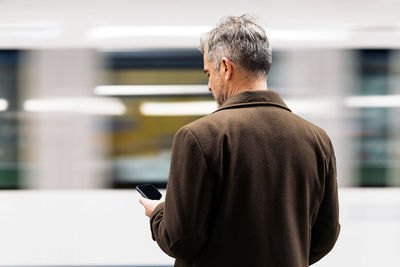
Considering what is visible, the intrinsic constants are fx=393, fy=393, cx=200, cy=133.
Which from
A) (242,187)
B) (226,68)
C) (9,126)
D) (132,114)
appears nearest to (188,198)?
(242,187)

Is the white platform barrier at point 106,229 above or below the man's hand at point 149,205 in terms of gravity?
below

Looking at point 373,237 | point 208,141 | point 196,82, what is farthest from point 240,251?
point 373,237

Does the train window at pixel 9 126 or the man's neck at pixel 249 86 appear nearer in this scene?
the man's neck at pixel 249 86

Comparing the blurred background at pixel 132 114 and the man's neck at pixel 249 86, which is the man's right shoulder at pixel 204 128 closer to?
the man's neck at pixel 249 86

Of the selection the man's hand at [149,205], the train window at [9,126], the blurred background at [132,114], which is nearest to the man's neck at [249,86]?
the man's hand at [149,205]

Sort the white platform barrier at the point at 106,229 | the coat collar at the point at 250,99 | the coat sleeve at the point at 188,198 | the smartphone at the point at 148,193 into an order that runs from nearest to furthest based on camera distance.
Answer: the coat sleeve at the point at 188,198 → the coat collar at the point at 250,99 → the smartphone at the point at 148,193 → the white platform barrier at the point at 106,229

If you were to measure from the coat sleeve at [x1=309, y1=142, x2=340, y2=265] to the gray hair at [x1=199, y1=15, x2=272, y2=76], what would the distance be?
39 cm

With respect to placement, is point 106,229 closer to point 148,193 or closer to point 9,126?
point 9,126

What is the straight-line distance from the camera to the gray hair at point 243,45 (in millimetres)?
1225

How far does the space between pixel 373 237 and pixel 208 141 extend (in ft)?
8.69

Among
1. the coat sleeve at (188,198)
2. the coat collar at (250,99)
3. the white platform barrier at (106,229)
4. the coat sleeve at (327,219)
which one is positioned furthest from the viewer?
the white platform barrier at (106,229)

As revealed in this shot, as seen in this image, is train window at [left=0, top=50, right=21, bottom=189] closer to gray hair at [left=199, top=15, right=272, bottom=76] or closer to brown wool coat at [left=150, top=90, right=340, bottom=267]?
brown wool coat at [left=150, top=90, right=340, bottom=267]

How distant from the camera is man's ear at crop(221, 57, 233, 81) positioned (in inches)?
48.8

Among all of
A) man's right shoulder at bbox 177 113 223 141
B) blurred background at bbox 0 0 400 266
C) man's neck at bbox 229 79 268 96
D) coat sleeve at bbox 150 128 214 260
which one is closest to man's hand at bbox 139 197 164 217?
coat sleeve at bbox 150 128 214 260
